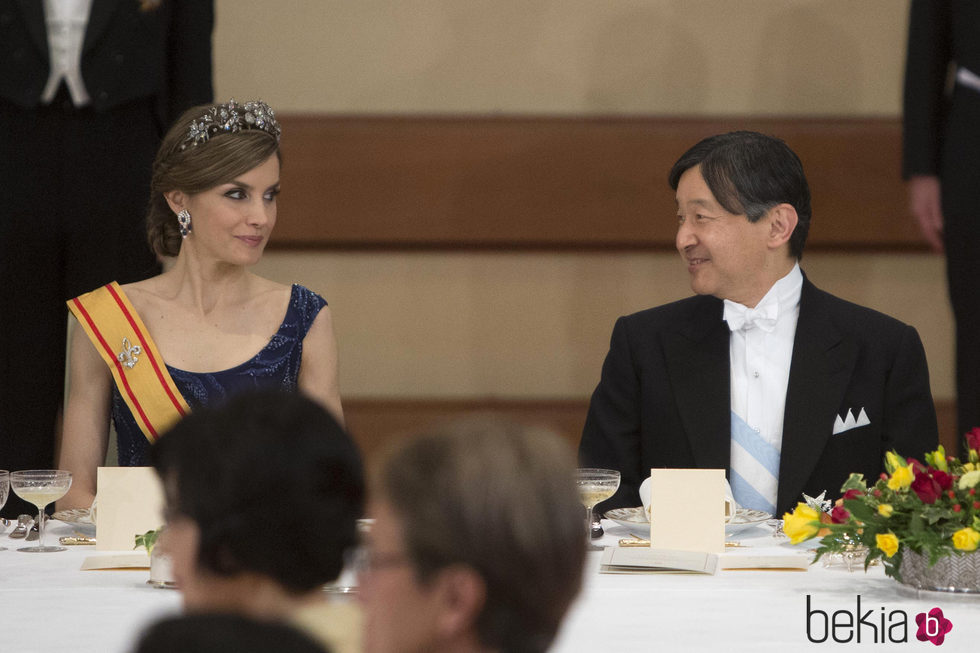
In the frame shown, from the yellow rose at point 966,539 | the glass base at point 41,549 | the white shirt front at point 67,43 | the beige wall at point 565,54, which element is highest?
the beige wall at point 565,54

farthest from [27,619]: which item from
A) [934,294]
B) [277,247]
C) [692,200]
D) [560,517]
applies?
[934,294]

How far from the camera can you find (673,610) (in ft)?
4.91

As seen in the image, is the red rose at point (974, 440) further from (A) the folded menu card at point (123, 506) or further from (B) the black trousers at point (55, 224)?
(B) the black trousers at point (55, 224)

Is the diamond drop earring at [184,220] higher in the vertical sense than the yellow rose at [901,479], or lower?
higher

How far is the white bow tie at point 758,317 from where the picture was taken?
7.99ft

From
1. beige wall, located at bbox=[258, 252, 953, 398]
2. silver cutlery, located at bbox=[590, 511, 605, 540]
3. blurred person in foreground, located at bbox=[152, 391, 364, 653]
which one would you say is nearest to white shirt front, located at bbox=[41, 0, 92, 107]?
beige wall, located at bbox=[258, 252, 953, 398]

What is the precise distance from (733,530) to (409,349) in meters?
2.02

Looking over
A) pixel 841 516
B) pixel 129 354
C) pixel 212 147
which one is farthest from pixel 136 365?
pixel 841 516

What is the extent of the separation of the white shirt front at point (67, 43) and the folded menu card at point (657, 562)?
5.35 ft

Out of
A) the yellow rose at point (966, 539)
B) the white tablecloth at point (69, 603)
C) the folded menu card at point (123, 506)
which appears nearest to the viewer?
the white tablecloth at point (69, 603)

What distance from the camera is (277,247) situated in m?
3.73

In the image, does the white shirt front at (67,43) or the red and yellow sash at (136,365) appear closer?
the red and yellow sash at (136,365)

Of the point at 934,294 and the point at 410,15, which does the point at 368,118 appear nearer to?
the point at 410,15

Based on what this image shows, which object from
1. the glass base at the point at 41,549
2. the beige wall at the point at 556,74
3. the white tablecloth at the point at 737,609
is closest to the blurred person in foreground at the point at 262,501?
the white tablecloth at the point at 737,609
